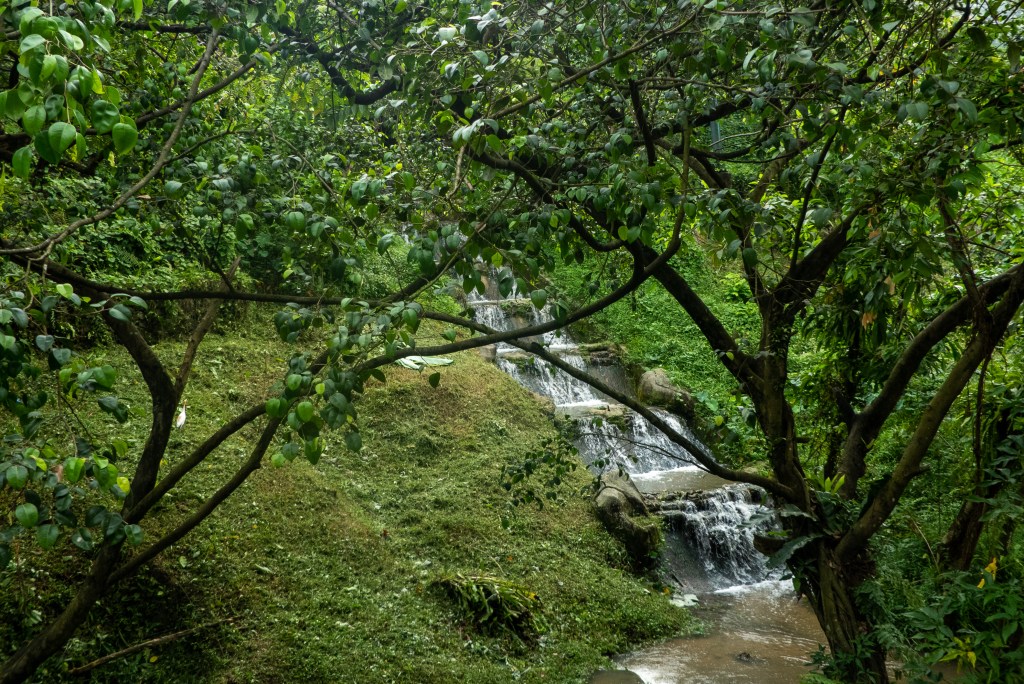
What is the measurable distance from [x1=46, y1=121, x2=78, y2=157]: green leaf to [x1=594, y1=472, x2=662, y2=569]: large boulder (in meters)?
7.08

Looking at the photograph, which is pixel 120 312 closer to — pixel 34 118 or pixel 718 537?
pixel 34 118

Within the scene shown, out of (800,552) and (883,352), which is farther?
(883,352)

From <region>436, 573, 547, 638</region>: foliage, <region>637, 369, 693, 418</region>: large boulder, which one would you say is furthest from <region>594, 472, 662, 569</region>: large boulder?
<region>637, 369, 693, 418</region>: large boulder

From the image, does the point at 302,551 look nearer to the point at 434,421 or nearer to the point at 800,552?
the point at 434,421

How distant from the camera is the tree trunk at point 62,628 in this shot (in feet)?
11.9

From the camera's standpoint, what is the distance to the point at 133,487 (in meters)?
4.14

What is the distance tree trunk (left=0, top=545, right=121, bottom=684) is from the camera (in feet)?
11.9

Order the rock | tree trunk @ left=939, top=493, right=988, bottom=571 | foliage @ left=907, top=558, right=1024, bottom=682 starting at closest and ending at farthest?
foliage @ left=907, top=558, right=1024, bottom=682 → tree trunk @ left=939, top=493, right=988, bottom=571 → the rock

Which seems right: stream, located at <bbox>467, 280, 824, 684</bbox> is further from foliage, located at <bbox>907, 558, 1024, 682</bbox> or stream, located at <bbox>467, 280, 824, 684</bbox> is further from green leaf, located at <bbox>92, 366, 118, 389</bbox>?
green leaf, located at <bbox>92, 366, 118, 389</bbox>

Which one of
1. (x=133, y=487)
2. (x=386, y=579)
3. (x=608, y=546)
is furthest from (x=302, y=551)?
(x=608, y=546)

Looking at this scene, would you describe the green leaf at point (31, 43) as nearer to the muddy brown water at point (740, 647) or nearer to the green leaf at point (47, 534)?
Answer: the green leaf at point (47, 534)

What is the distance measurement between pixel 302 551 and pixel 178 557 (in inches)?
42.5

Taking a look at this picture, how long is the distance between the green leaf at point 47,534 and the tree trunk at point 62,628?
1166 millimetres

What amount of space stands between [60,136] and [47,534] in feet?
4.55
